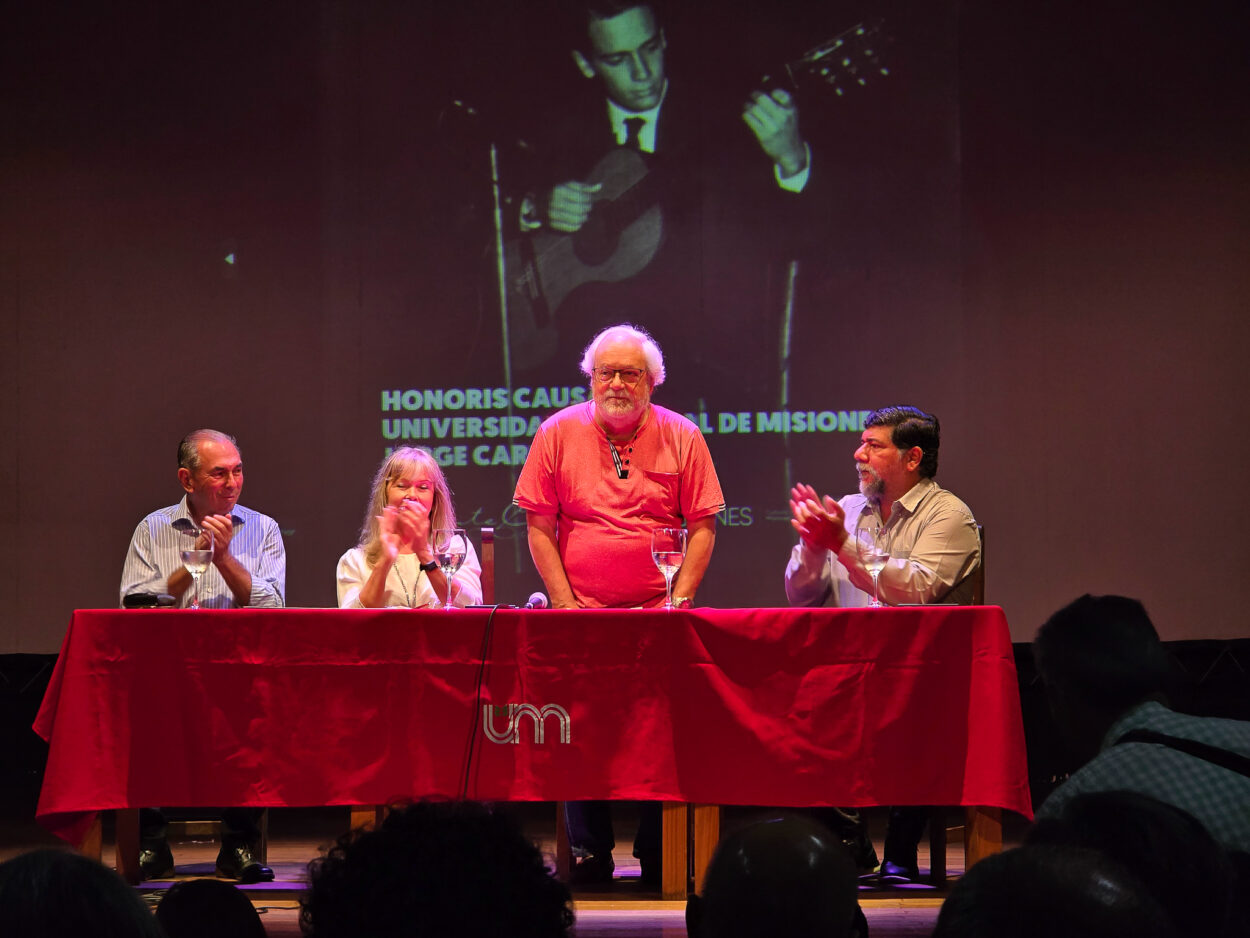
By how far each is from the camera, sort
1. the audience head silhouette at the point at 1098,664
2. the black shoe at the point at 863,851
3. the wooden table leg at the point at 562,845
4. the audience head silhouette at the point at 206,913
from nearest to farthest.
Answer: the audience head silhouette at the point at 206,913, the audience head silhouette at the point at 1098,664, the wooden table leg at the point at 562,845, the black shoe at the point at 863,851

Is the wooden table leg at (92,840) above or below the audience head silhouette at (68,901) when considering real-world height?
below

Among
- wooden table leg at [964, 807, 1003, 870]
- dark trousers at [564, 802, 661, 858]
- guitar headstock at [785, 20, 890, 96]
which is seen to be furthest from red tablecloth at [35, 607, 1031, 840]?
guitar headstock at [785, 20, 890, 96]

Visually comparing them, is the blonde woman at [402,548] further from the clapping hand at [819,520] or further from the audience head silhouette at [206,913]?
the audience head silhouette at [206,913]

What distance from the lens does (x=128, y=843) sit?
3.22 meters

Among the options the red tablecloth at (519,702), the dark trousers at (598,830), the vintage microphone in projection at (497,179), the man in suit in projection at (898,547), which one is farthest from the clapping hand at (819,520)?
the vintage microphone in projection at (497,179)

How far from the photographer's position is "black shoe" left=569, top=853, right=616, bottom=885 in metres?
3.48

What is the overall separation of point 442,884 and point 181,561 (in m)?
3.18

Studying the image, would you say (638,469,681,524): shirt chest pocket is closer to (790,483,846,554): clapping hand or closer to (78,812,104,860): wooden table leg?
(790,483,846,554): clapping hand

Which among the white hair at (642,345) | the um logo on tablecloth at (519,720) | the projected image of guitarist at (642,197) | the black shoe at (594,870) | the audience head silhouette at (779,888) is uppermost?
the projected image of guitarist at (642,197)

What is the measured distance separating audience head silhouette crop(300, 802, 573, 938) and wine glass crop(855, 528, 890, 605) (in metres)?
2.17


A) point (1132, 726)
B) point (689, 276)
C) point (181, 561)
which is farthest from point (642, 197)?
point (1132, 726)

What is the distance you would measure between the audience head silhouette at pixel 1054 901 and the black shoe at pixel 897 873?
2680 millimetres

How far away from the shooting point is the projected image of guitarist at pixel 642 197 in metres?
5.35

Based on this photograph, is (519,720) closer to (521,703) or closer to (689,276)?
(521,703)
